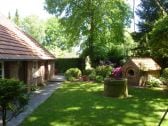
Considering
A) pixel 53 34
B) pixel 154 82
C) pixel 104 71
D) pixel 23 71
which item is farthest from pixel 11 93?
pixel 53 34

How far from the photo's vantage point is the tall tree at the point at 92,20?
37.1m

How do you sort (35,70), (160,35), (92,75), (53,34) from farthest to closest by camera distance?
1. (53,34)
2. (92,75)
3. (35,70)
4. (160,35)

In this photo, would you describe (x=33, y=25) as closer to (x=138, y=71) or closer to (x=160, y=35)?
(x=138, y=71)

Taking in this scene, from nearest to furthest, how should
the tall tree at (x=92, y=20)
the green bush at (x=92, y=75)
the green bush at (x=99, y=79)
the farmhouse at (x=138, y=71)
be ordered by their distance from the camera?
the farmhouse at (x=138, y=71) → the green bush at (x=99, y=79) → the green bush at (x=92, y=75) → the tall tree at (x=92, y=20)

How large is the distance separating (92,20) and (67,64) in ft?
28.1

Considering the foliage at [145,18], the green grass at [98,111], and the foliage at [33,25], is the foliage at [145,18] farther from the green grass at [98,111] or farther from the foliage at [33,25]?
the foliage at [33,25]

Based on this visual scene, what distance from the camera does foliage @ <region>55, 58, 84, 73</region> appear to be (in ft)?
139

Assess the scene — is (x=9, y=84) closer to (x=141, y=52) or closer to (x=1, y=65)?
(x=1, y=65)

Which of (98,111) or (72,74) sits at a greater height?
(72,74)

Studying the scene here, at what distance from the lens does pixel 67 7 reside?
38250mm

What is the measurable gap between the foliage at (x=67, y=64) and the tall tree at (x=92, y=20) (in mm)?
2688

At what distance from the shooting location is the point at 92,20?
37344 mm

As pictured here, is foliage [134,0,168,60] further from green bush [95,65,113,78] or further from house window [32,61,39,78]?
house window [32,61,39,78]

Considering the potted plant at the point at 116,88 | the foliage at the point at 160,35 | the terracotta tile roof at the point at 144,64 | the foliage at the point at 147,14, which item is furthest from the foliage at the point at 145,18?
the potted plant at the point at 116,88
